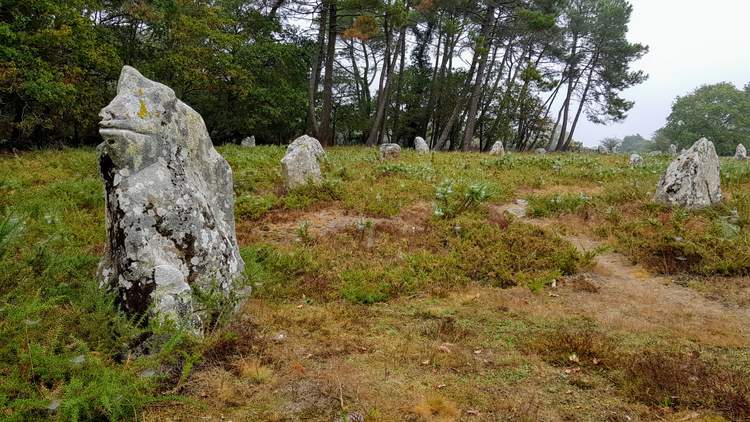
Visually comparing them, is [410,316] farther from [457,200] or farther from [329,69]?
[329,69]

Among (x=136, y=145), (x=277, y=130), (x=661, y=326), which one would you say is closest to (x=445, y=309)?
(x=661, y=326)

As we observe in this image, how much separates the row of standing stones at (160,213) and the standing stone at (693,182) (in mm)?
10242

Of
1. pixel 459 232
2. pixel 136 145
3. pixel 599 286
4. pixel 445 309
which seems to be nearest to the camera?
pixel 136 145

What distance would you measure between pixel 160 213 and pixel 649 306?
259 inches

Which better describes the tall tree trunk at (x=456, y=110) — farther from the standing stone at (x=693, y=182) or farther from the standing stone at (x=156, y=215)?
the standing stone at (x=156, y=215)

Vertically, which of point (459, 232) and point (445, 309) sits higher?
point (459, 232)

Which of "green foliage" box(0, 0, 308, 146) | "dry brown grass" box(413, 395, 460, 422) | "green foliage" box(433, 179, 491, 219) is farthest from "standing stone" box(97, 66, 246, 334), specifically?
"green foliage" box(0, 0, 308, 146)

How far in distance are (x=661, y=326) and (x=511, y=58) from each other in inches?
1319

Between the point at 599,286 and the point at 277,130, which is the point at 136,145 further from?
the point at 277,130

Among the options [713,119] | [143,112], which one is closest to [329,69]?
[143,112]

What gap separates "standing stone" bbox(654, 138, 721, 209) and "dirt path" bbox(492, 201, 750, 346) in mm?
3411

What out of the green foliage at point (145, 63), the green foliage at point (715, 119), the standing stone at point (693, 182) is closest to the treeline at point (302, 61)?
the green foliage at point (145, 63)

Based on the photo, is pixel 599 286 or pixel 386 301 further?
pixel 599 286

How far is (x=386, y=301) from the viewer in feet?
21.4
